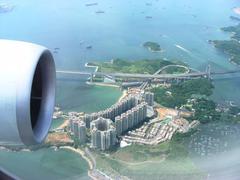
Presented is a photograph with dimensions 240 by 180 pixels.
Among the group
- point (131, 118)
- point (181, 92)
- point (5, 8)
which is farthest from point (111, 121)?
point (5, 8)

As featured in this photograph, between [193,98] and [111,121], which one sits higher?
[111,121]

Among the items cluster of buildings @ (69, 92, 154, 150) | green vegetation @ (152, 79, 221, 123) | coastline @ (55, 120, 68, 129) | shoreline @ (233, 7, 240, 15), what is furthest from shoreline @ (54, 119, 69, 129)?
shoreline @ (233, 7, 240, 15)

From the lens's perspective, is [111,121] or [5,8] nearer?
[111,121]

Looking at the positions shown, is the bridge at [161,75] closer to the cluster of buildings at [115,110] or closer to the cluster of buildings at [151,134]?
the cluster of buildings at [115,110]

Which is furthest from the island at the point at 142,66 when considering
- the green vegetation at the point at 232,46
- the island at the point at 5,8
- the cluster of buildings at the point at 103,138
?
the island at the point at 5,8

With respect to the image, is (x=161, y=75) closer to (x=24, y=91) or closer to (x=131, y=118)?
(x=131, y=118)

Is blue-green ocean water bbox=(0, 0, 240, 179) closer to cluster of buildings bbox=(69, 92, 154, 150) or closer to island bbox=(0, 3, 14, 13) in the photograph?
island bbox=(0, 3, 14, 13)

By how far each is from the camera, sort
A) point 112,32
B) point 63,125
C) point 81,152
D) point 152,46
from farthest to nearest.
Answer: point 112,32 < point 152,46 < point 63,125 < point 81,152
